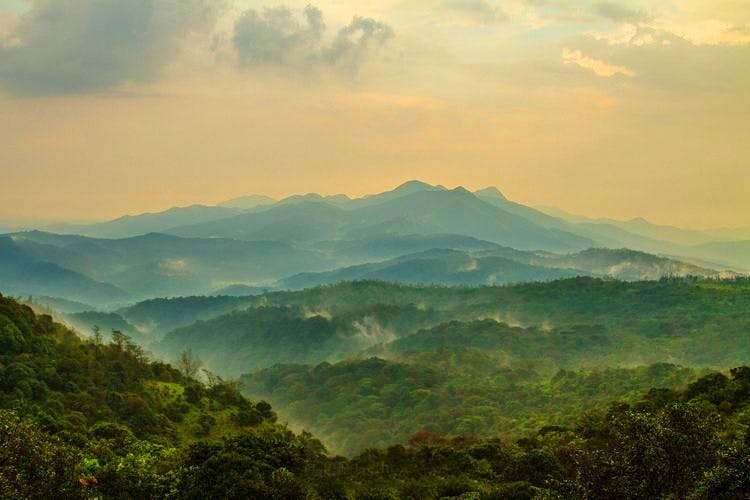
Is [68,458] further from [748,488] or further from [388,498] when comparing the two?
[748,488]

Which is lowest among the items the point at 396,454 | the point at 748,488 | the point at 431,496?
the point at 396,454

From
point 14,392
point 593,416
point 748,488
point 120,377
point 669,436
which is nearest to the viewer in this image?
point 748,488

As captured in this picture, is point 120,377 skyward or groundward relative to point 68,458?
groundward

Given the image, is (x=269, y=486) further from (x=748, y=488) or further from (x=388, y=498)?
(x=748, y=488)

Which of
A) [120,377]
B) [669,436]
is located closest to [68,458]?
[669,436]

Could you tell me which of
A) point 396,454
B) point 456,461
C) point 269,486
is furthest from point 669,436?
point 396,454

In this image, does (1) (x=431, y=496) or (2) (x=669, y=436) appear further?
(1) (x=431, y=496)

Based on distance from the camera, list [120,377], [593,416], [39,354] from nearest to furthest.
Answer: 1. [593,416]
2. [39,354]
3. [120,377]
